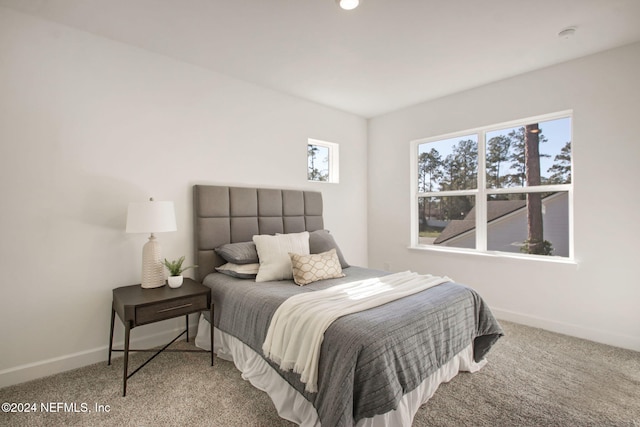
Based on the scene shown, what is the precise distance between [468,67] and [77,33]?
3367mm

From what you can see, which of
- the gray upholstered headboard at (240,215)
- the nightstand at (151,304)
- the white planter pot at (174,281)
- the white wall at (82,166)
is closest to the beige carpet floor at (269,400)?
the nightstand at (151,304)

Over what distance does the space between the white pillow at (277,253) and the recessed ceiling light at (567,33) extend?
8.95 feet

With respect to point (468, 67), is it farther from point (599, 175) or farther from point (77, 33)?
point (77, 33)

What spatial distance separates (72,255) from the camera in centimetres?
234

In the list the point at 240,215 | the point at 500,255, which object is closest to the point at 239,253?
the point at 240,215

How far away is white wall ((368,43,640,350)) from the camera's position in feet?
8.62

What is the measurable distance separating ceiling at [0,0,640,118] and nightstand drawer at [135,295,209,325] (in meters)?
2.04

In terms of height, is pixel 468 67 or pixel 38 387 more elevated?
pixel 468 67

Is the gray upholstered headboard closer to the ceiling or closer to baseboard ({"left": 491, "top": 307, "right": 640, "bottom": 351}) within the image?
the ceiling

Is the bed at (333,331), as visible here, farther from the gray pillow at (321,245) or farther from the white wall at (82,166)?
the white wall at (82,166)

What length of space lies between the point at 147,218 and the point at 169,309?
27.1 inches

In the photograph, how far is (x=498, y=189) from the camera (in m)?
3.46

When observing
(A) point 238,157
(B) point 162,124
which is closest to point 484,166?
(A) point 238,157

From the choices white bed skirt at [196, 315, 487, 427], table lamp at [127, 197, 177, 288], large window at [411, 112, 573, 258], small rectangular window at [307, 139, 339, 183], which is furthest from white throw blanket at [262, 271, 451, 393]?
small rectangular window at [307, 139, 339, 183]
